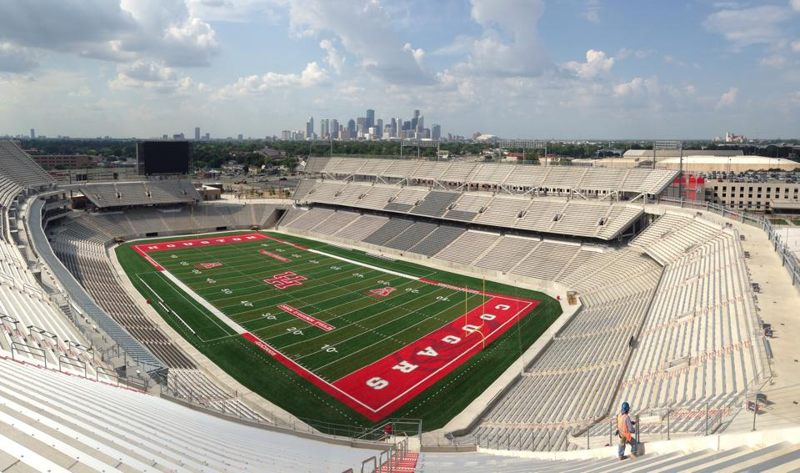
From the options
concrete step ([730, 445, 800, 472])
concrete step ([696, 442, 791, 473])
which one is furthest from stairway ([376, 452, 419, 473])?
concrete step ([730, 445, 800, 472])

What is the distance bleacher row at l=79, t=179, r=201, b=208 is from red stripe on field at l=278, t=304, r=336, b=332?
33.5 meters

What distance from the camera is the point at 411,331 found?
25.9m

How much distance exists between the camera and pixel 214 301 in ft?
100

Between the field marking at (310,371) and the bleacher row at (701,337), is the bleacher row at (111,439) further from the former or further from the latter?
the field marking at (310,371)

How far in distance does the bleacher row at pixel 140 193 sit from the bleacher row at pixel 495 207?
13968 millimetres

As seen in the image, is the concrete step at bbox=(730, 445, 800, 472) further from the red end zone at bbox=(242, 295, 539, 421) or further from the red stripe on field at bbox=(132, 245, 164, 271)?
the red stripe on field at bbox=(132, 245, 164, 271)

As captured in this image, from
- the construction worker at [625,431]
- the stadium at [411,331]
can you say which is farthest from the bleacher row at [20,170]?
the construction worker at [625,431]

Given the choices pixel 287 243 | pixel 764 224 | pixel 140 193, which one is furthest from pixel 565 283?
pixel 140 193

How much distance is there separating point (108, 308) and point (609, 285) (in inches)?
1113

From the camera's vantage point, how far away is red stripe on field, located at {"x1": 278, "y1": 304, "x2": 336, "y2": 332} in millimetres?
26484

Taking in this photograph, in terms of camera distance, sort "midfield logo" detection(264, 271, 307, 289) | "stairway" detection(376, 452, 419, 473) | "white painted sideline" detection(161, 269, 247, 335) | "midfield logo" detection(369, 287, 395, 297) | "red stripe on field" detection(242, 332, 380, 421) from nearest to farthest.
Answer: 1. "stairway" detection(376, 452, 419, 473)
2. "red stripe on field" detection(242, 332, 380, 421)
3. "white painted sideline" detection(161, 269, 247, 335)
4. "midfield logo" detection(369, 287, 395, 297)
5. "midfield logo" detection(264, 271, 307, 289)

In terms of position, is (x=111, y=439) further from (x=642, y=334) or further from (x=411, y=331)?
(x=411, y=331)

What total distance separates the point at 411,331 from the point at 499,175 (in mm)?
25792

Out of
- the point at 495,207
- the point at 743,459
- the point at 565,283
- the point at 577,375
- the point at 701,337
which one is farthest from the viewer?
the point at 495,207
